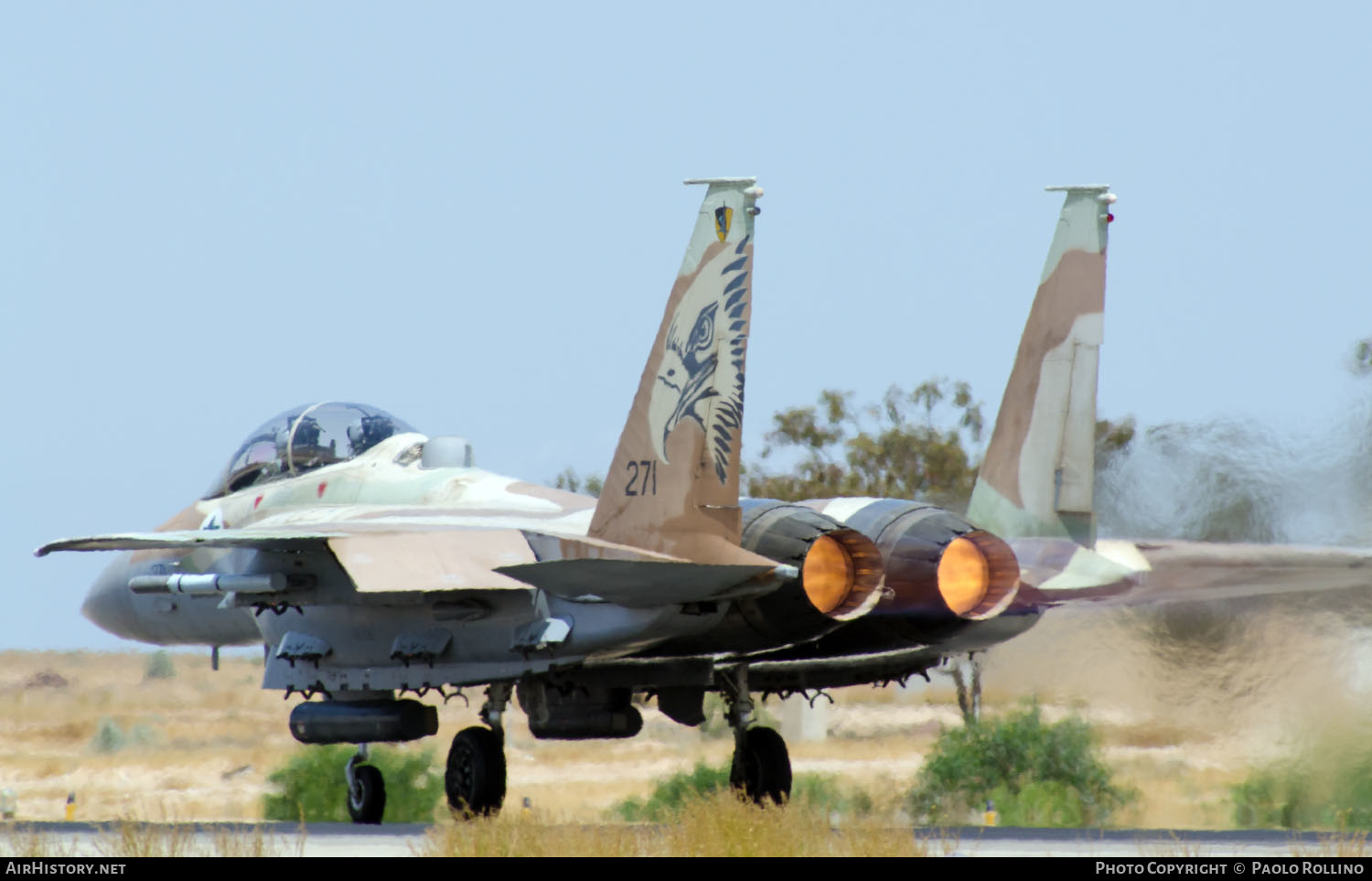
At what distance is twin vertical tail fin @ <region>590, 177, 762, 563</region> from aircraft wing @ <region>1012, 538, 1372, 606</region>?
110 inches

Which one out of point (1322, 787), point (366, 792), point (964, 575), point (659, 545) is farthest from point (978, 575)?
point (366, 792)

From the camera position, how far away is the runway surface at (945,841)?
1045 cm

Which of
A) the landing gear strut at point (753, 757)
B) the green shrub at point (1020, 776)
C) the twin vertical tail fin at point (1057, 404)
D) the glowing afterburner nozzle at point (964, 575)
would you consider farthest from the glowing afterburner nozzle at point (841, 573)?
the green shrub at point (1020, 776)

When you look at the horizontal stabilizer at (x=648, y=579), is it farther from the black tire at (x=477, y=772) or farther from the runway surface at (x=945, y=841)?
the black tire at (x=477, y=772)

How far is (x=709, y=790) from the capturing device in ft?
55.9

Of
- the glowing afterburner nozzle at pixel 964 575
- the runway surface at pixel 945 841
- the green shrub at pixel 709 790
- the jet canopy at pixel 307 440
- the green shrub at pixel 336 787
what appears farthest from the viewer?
the green shrub at pixel 336 787

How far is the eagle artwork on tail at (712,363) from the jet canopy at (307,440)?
4.23 m

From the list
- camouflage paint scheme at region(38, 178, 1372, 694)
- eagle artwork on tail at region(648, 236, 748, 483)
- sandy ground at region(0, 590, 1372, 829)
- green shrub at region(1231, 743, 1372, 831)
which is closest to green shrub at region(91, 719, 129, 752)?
sandy ground at region(0, 590, 1372, 829)

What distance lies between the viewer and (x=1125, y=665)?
15227 mm

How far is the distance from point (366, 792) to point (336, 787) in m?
3.62

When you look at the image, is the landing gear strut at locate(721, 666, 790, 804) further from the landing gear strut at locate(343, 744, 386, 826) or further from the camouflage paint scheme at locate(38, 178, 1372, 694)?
the landing gear strut at locate(343, 744, 386, 826)
